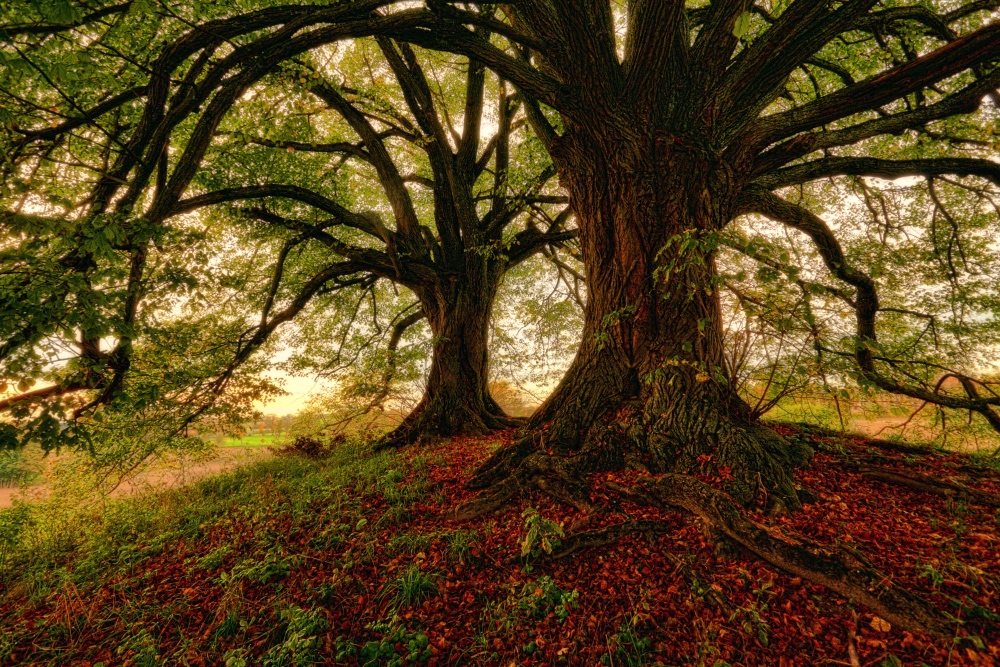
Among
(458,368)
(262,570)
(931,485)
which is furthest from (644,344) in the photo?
(458,368)

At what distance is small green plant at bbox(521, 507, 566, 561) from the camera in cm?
308

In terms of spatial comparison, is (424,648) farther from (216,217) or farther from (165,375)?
(216,217)

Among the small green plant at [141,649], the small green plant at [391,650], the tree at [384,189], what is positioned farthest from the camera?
the tree at [384,189]

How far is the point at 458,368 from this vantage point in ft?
26.3

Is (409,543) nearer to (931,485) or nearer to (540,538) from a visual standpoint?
(540,538)

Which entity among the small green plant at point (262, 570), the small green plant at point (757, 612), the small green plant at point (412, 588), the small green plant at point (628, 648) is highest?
the small green plant at point (757, 612)

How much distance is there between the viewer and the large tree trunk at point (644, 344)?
12.5 ft

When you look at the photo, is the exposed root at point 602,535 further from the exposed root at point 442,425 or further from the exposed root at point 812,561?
the exposed root at point 442,425

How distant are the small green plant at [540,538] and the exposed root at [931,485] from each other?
304 centimetres

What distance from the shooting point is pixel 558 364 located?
37.5 feet

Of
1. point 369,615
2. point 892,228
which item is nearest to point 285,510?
point 369,615

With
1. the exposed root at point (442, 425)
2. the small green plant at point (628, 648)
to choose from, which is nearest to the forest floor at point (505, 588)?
the small green plant at point (628, 648)

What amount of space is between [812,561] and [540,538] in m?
1.81

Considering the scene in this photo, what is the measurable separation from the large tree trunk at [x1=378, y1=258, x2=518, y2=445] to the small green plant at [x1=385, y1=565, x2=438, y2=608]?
4.54 meters
